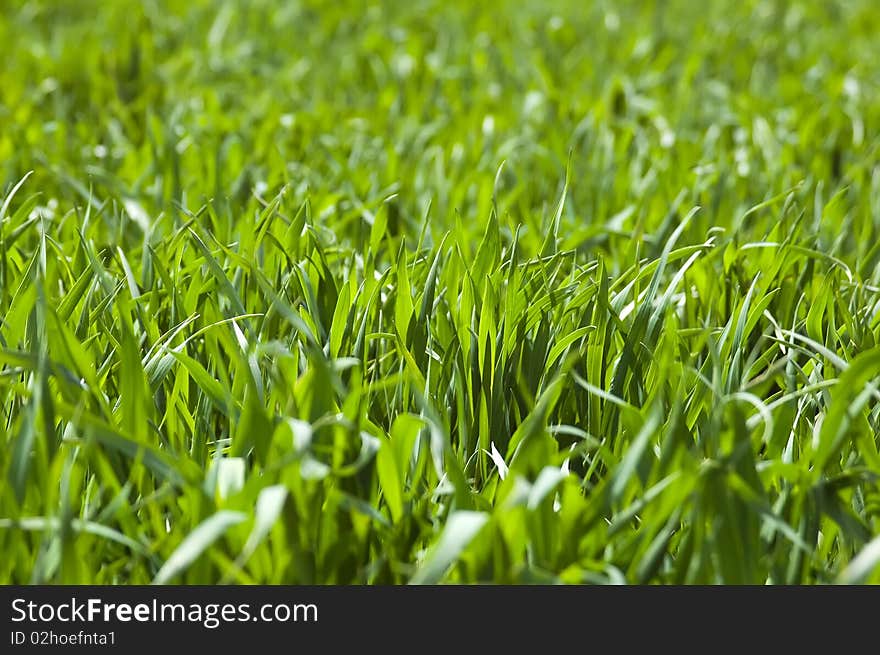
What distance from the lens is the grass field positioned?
940 millimetres

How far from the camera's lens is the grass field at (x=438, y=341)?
0.94m

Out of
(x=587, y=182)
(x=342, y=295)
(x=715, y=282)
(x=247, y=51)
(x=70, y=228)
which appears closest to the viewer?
(x=342, y=295)

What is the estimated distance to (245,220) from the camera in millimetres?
1638

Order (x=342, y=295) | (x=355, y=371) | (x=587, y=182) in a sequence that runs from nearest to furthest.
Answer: (x=355, y=371) < (x=342, y=295) < (x=587, y=182)

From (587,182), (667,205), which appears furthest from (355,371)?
(587,182)

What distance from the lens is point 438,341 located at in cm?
133
